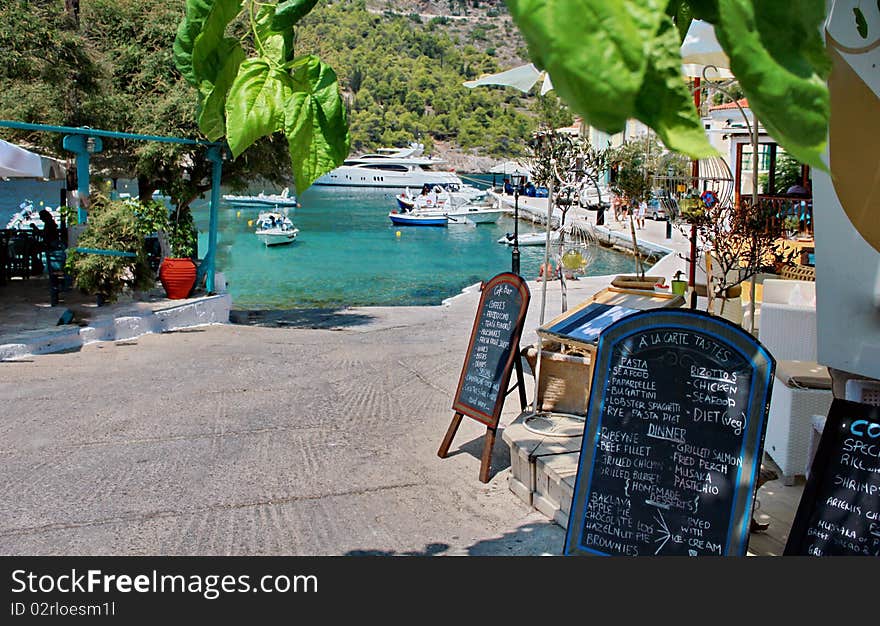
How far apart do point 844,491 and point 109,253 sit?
31.2ft

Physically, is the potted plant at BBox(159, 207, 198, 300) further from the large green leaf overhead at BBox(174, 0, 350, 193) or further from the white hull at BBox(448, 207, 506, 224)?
the white hull at BBox(448, 207, 506, 224)

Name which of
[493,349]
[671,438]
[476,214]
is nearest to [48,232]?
[493,349]

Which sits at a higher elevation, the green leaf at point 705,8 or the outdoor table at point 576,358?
the green leaf at point 705,8

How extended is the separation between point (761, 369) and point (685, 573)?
0.89 m

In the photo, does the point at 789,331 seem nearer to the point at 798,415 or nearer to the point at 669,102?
the point at 798,415

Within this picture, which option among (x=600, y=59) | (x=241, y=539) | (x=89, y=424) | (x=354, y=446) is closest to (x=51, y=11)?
(x=89, y=424)

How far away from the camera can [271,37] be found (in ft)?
3.60

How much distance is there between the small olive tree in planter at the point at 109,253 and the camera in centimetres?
1041

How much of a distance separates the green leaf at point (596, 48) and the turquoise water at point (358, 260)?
19.3m

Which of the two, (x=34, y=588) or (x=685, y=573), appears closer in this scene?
(x=685, y=573)

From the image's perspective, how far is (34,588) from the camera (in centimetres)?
264

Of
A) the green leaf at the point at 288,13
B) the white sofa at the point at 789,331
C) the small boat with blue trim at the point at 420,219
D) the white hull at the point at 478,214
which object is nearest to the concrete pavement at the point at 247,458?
the white sofa at the point at 789,331

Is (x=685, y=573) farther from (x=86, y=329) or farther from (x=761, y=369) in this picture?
(x=86, y=329)

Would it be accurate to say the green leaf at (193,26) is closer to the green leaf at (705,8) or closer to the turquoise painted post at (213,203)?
the green leaf at (705,8)
